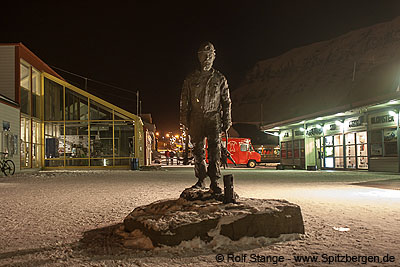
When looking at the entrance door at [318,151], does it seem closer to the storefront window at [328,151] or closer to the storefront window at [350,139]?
the storefront window at [328,151]

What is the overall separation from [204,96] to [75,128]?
2484cm

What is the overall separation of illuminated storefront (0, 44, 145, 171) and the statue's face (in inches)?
871

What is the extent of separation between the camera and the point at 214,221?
4742mm

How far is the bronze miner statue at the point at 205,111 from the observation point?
627 cm

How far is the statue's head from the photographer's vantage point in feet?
20.5

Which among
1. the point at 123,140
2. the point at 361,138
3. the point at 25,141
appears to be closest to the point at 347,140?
the point at 361,138

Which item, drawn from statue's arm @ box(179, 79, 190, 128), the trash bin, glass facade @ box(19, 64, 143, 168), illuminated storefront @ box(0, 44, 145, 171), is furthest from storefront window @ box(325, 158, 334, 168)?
statue's arm @ box(179, 79, 190, 128)

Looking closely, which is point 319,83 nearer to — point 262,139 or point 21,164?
point 262,139

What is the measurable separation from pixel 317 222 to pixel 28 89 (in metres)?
24.0

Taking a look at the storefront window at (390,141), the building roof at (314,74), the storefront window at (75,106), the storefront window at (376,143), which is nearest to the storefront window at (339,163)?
the storefront window at (376,143)

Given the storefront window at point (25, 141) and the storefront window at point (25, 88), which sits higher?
the storefront window at point (25, 88)

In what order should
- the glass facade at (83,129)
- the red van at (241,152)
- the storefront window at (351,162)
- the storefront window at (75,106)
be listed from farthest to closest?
the red van at (241,152)
the storefront window at (75,106)
the glass facade at (83,129)
the storefront window at (351,162)

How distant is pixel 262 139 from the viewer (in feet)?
204

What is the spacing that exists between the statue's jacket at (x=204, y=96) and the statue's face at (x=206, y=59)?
0.12 metres
